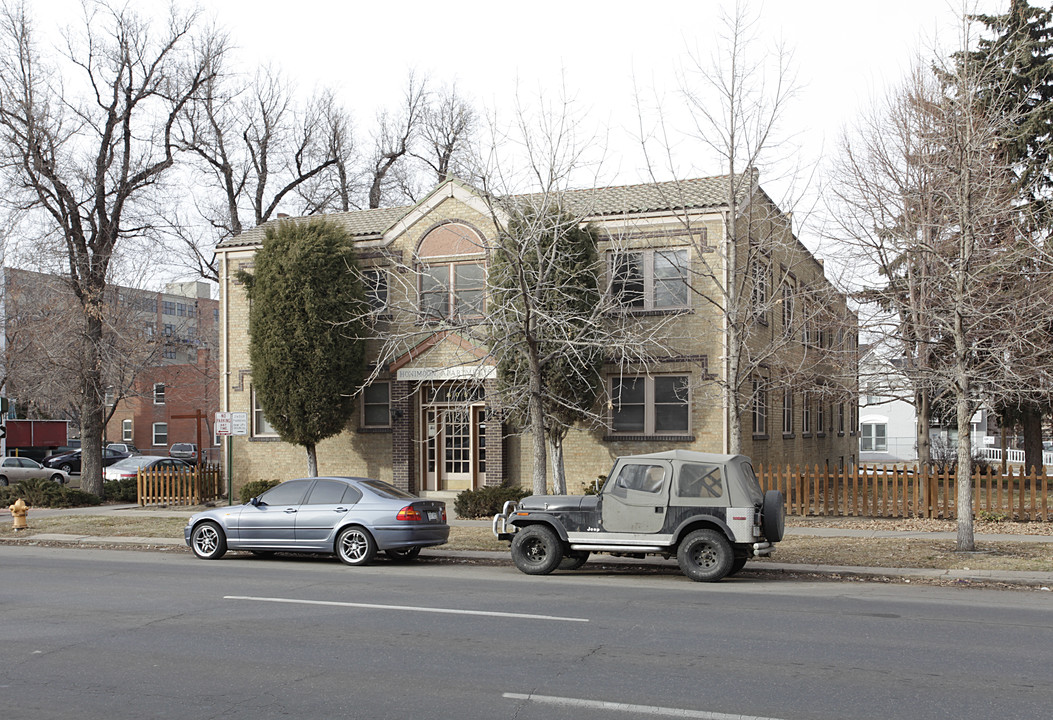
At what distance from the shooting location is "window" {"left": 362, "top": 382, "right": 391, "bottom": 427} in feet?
84.6

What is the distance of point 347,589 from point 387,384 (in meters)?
14.0

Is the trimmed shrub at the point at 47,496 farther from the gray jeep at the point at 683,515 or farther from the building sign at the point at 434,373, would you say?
the gray jeep at the point at 683,515

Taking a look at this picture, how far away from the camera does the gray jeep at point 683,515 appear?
40.9 feet

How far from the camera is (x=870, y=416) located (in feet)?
187

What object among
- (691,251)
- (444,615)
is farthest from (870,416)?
(444,615)

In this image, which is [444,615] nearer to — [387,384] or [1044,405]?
[387,384]

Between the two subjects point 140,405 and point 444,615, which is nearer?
point 444,615

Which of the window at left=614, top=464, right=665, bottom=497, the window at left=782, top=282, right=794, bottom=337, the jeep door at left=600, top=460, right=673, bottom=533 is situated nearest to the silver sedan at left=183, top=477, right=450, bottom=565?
the jeep door at left=600, top=460, right=673, bottom=533

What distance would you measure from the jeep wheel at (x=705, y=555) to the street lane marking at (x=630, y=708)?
6278 mm

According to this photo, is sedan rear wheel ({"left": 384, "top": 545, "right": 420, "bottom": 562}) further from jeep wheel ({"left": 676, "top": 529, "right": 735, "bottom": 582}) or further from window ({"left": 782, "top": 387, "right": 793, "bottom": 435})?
window ({"left": 782, "top": 387, "right": 793, "bottom": 435})

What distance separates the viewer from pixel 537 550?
13.6 m

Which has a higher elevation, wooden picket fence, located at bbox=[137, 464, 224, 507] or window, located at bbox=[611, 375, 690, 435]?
window, located at bbox=[611, 375, 690, 435]

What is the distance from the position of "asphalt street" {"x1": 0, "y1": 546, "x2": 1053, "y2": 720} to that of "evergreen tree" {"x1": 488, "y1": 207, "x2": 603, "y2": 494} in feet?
14.9

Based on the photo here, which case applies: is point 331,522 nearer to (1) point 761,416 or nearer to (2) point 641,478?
(2) point 641,478
